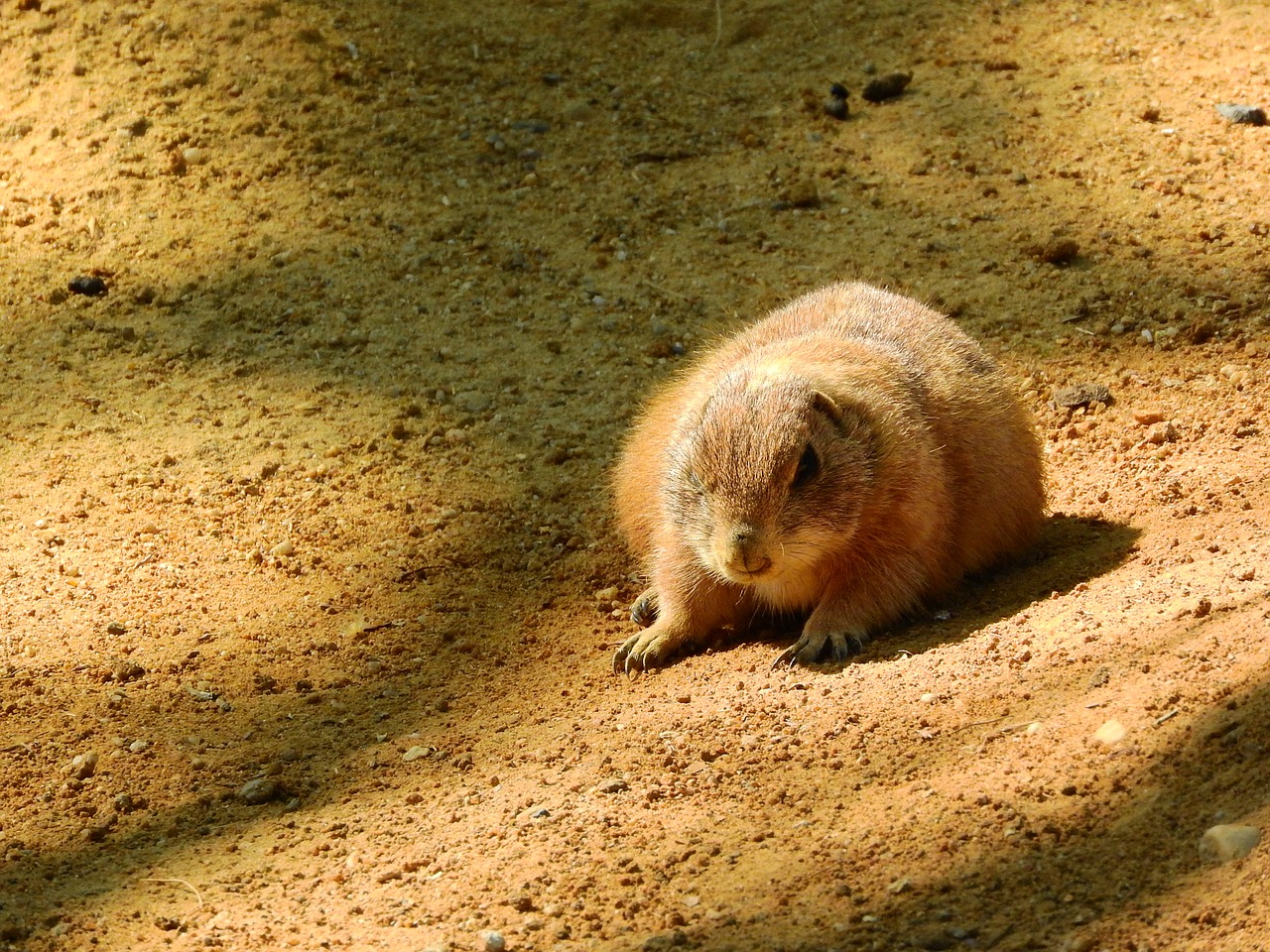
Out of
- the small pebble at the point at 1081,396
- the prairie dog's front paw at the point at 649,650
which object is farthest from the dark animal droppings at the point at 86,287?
the small pebble at the point at 1081,396

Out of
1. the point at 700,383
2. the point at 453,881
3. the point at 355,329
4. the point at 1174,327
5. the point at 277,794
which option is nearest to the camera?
the point at 453,881

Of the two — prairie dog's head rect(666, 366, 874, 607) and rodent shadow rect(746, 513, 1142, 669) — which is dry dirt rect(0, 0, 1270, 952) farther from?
prairie dog's head rect(666, 366, 874, 607)

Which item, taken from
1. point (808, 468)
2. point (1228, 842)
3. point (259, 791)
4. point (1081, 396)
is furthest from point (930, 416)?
point (259, 791)

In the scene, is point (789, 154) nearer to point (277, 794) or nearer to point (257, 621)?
point (257, 621)

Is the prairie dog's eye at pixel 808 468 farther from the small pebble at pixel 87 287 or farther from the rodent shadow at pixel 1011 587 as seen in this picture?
the small pebble at pixel 87 287

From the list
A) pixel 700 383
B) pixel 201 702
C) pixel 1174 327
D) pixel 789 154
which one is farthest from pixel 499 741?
pixel 789 154

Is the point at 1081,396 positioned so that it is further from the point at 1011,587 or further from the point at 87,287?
the point at 87,287
